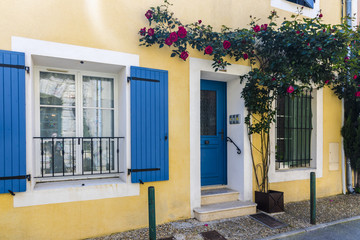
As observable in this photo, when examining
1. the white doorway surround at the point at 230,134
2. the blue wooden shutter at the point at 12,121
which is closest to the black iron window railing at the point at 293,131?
the white doorway surround at the point at 230,134

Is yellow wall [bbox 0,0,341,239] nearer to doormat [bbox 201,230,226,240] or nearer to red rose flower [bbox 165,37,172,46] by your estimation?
red rose flower [bbox 165,37,172,46]

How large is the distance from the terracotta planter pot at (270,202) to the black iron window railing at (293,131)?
3.09 ft

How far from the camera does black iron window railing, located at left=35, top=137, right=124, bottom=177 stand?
3291 millimetres

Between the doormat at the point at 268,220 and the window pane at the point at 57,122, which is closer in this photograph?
the window pane at the point at 57,122

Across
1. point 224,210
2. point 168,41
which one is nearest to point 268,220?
point 224,210

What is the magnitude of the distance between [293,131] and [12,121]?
5.27m

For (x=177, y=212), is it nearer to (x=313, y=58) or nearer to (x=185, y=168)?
(x=185, y=168)

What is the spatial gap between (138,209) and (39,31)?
288 cm

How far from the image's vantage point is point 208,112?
4.64 meters

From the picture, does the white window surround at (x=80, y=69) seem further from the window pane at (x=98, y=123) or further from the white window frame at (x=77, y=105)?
the window pane at (x=98, y=123)

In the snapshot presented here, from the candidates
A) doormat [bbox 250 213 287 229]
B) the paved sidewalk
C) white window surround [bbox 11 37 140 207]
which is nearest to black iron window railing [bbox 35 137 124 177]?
white window surround [bbox 11 37 140 207]

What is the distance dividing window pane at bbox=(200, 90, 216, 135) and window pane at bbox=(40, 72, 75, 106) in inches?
94.4

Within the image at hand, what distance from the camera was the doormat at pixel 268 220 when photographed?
366 cm

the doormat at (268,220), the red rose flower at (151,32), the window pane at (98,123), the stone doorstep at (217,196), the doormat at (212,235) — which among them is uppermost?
the red rose flower at (151,32)
